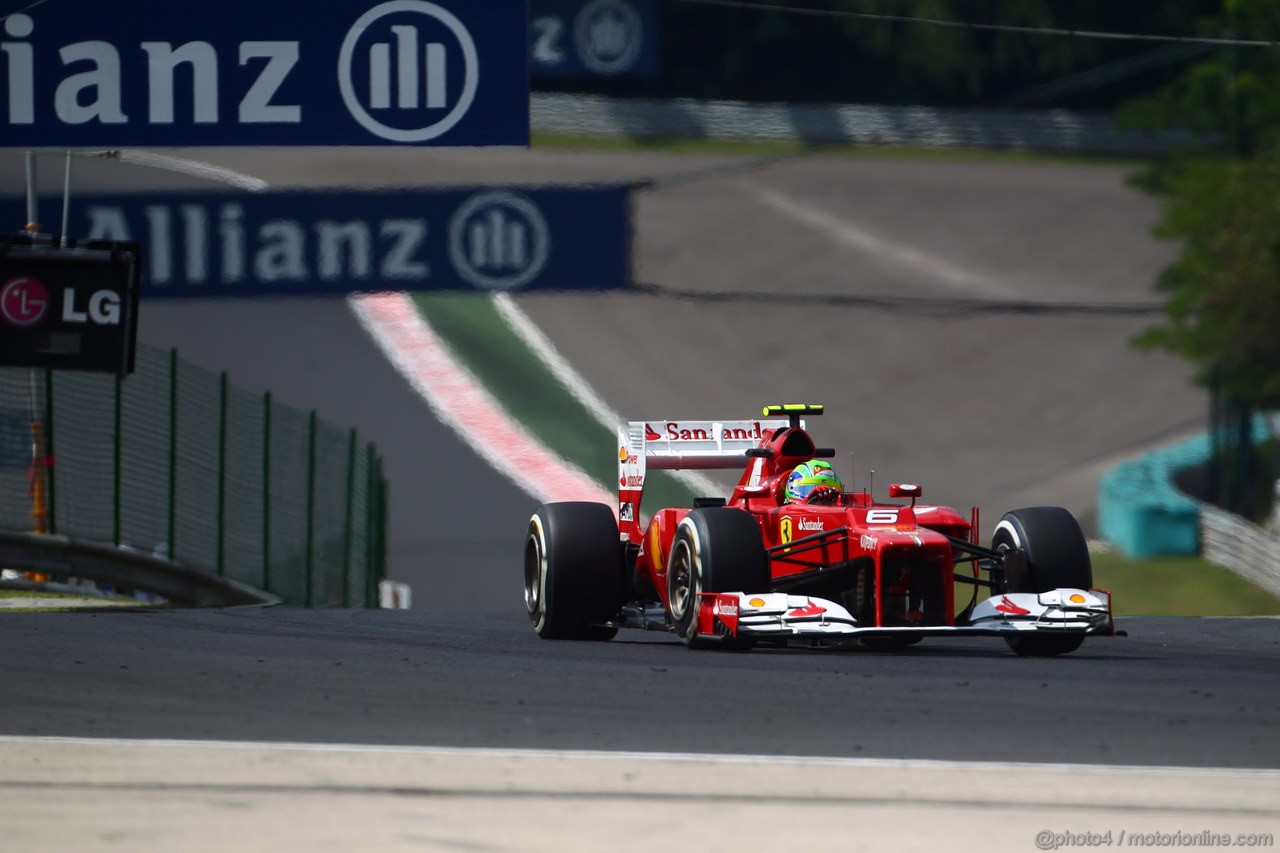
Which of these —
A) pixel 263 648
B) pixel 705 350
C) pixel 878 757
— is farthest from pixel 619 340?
pixel 878 757

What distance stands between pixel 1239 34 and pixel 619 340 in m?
12.2

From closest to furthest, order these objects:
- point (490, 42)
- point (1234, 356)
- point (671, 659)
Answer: point (671, 659)
point (490, 42)
point (1234, 356)

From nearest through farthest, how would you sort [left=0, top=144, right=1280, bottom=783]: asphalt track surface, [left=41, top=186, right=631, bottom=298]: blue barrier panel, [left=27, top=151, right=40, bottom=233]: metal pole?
[left=0, top=144, right=1280, bottom=783]: asphalt track surface < [left=27, top=151, right=40, bottom=233]: metal pole < [left=41, top=186, right=631, bottom=298]: blue barrier panel

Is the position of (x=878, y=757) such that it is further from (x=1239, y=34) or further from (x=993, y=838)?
(x=1239, y=34)

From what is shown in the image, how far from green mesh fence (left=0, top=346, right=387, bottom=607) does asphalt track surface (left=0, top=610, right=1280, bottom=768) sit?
5.48 m

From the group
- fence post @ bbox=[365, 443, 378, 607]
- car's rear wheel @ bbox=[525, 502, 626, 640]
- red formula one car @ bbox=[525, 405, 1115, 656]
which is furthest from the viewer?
fence post @ bbox=[365, 443, 378, 607]

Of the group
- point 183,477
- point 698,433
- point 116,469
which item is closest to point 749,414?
point 183,477

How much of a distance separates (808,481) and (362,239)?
21.6 meters

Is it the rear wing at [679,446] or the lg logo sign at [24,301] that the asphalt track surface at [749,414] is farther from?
the lg logo sign at [24,301]

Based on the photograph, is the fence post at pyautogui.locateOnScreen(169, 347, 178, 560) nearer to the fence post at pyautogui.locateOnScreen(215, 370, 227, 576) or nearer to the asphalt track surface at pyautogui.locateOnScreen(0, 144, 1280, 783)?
the fence post at pyautogui.locateOnScreen(215, 370, 227, 576)

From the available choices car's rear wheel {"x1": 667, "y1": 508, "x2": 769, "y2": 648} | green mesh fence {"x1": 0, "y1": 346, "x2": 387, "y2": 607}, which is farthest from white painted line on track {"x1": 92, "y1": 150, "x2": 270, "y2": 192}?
car's rear wheel {"x1": 667, "y1": 508, "x2": 769, "y2": 648}

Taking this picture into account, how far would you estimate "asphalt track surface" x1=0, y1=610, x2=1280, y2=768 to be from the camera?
24.0 feet

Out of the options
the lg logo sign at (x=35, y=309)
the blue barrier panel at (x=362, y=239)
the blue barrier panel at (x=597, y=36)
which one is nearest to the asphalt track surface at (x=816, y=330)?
the blue barrier panel at (x=362, y=239)

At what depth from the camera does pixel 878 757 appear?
691cm
